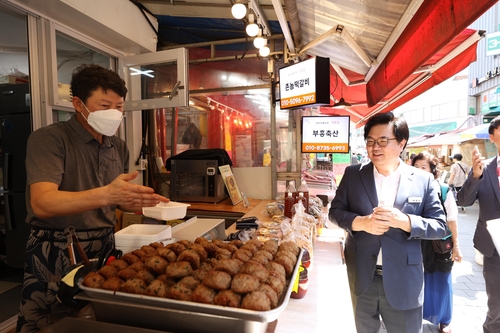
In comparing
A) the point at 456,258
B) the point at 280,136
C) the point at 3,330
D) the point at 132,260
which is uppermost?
the point at 280,136

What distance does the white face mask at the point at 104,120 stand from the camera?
1604mm

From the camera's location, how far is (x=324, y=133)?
438 cm

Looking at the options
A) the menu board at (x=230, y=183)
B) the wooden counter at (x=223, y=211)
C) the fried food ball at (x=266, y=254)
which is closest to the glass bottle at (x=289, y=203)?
the wooden counter at (x=223, y=211)

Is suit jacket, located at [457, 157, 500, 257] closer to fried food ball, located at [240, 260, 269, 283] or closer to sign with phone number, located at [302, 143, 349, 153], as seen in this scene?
sign with phone number, located at [302, 143, 349, 153]

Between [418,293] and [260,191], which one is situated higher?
[260,191]

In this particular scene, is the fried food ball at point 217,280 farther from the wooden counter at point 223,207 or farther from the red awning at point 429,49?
the wooden counter at point 223,207

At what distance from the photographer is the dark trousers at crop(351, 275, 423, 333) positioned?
1871 millimetres

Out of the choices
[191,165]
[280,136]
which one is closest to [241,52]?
[280,136]

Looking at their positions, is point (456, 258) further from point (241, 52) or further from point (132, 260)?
point (241, 52)

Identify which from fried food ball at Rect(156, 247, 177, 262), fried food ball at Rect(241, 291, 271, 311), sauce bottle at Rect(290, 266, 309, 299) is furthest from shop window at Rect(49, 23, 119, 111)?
fried food ball at Rect(241, 291, 271, 311)

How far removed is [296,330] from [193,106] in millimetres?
4283

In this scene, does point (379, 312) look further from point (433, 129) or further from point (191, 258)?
point (433, 129)

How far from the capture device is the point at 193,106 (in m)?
4.87

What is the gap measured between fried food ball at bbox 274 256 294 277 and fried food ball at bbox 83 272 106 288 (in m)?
0.64
